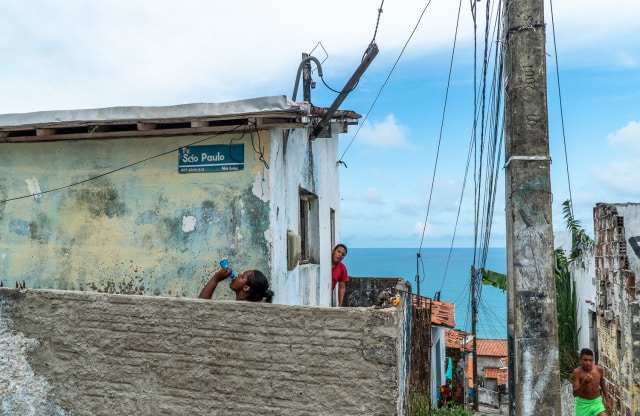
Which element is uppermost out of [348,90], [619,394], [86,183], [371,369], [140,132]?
[348,90]

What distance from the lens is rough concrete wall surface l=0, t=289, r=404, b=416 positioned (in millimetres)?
4594

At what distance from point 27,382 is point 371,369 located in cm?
316

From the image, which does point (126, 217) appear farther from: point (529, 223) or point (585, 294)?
point (585, 294)

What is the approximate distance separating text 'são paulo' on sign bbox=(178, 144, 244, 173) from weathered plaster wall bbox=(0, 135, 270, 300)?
2.5 inches

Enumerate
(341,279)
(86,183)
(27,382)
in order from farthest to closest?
(341,279), (86,183), (27,382)

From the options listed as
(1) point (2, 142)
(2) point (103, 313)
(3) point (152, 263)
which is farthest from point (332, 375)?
(1) point (2, 142)

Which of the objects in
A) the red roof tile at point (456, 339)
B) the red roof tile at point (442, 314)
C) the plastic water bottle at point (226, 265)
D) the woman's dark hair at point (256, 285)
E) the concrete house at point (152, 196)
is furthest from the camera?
the red roof tile at point (456, 339)

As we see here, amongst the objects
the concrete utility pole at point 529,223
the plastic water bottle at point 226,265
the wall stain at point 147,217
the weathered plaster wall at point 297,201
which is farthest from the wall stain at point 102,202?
the concrete utility pole at point 529,223

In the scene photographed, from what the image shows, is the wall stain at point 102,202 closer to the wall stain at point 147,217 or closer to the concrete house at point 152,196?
the concrete house at point 152,196

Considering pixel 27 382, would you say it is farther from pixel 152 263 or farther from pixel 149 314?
pixel 152 263

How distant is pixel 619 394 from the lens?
12.4 m

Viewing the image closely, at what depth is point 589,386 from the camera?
9477 millimetres

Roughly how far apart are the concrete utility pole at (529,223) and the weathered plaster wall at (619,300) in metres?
7.63

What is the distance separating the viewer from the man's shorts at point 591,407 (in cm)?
946
